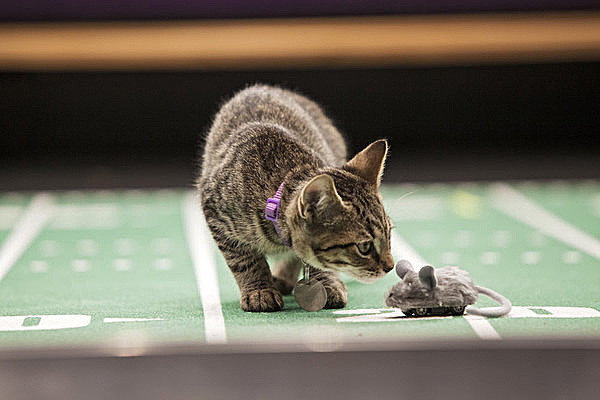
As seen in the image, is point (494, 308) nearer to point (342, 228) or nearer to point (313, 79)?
point (342, 228)

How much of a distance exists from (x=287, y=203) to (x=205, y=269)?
129 cm

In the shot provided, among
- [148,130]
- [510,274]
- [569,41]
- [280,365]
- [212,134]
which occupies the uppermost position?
[569,41]

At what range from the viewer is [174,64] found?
7199 millimetres

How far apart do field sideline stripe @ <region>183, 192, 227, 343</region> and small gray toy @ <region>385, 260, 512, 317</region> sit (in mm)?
682

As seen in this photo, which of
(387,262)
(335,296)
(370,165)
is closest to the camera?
(387,262)

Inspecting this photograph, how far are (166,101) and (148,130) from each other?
287 mm

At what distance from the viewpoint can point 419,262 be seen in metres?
4.50

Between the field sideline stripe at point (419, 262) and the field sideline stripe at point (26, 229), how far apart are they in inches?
75.5

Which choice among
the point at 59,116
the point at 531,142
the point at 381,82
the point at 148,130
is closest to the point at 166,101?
the point at 148,130

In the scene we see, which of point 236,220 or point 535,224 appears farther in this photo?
point 535,224

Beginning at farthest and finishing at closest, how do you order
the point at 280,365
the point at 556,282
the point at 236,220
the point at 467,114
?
the point at 467,114 < the point at 556,282 < the point at 236,220 < the point at 280,365

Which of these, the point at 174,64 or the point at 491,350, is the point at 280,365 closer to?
the point at 491,350

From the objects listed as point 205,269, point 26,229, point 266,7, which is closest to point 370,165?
point 205,269

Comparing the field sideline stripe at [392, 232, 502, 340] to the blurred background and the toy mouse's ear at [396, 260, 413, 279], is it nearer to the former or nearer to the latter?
the toy mouse's ear at [396, 260, 413, 279]
